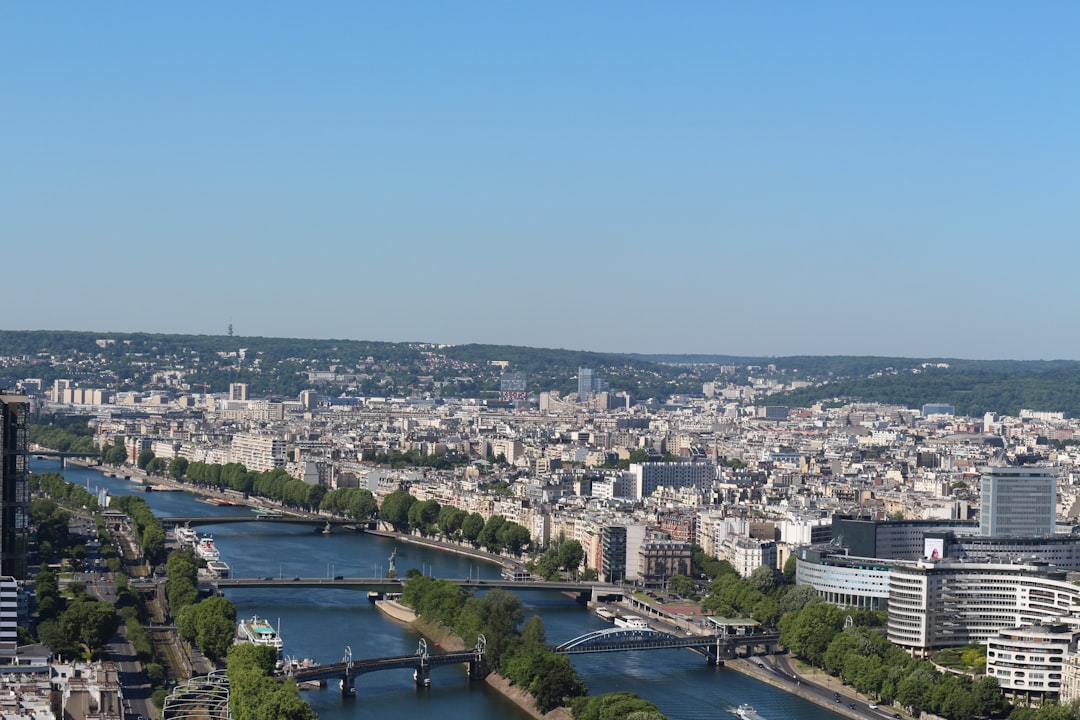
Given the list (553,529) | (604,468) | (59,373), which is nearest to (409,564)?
(553,529)

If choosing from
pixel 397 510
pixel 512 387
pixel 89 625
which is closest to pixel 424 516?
pixel 397 510

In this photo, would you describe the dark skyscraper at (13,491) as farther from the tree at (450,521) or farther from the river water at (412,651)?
the tree at (450,521)

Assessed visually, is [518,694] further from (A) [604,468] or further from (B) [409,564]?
(A) [604,468]

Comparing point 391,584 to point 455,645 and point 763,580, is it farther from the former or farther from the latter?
point 763,580

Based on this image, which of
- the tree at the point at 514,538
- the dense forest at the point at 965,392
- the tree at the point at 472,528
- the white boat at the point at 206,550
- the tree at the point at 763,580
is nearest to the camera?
the tree at the point at 763,580

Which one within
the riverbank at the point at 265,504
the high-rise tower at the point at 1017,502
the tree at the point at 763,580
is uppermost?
the high-rise tower at the point at 1017,502

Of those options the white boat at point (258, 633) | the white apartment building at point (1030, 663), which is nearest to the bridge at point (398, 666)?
the white boat at point (258, 633)

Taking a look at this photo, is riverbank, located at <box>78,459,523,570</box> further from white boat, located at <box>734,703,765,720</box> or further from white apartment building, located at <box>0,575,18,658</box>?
white apartment building, located at <box>0,575,18,658</box>
